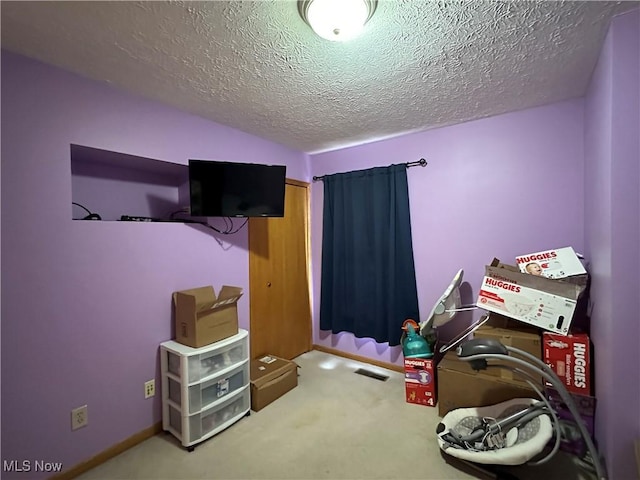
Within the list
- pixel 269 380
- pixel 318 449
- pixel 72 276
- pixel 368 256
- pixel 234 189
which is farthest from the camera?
pixel 368 256

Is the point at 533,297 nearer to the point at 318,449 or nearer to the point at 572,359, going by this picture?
the point at 572,359

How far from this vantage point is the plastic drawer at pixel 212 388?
197 centimetres

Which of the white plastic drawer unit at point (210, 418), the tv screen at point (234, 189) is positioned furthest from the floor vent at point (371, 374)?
the tv screen at point (234, 189)

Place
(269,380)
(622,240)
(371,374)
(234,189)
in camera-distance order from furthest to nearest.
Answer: (371,374) < (269,380) < (234,189) < (622,240)

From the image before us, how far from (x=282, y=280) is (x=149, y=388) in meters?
1.53

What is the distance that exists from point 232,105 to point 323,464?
2.51m

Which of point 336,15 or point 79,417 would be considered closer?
point 336,15

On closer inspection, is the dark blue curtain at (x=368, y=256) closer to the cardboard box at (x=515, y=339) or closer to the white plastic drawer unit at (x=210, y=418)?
the cardboard box at (x=515, y=339)

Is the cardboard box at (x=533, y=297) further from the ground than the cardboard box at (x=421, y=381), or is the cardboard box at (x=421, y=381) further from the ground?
the cardboard box at (x=533, y=297)

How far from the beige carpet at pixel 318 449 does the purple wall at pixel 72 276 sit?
1.13 feet

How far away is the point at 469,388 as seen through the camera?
210 centimetres

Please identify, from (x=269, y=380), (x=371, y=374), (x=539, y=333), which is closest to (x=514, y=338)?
(x=539, y=333)

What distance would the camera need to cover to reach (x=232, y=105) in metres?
2.19

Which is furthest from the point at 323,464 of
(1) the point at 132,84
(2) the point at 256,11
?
(1) the point at 132,84
